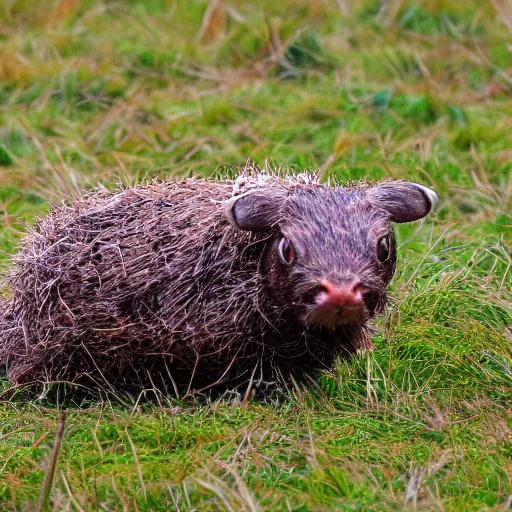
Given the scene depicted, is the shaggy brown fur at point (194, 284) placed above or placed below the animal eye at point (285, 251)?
below

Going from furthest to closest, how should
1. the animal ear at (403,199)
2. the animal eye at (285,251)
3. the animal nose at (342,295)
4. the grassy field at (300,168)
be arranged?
the animal ear at (403,199), the animal eye at (285,251), the animal nose at (342,295), the grassy field at (300,168)

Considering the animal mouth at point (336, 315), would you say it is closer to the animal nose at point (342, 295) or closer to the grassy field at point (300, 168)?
the animal nose at point (342, 295)

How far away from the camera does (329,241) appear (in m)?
4.75

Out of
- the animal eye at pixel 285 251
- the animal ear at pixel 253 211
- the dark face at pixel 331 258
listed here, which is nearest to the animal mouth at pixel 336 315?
the dark face at pixel 331 258

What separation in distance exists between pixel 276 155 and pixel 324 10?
146 inches

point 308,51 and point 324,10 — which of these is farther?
point 324,10

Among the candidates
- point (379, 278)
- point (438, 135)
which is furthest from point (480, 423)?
point (438, 135)

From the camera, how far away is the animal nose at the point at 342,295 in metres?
4.57

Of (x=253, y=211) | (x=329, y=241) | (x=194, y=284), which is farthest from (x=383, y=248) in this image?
(x=194, y=284)

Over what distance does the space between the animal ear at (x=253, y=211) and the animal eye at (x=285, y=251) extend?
0.10 m

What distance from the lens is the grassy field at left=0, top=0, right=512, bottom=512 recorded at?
4.41 m

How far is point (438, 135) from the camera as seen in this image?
8.81 meters

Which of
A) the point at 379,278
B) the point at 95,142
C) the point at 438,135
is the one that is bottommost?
the point at 95,142

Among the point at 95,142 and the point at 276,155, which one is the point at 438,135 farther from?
the point at 95,142
